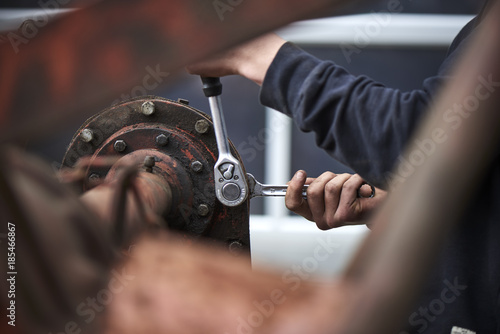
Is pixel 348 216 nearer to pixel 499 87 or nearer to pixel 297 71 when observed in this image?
pixel 297 71

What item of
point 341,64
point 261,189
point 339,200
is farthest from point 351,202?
point 341,64

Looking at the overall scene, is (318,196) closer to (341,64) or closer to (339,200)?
(339,200)

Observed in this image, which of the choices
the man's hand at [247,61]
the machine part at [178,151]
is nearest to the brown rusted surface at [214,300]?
the man's hand at [247,61]

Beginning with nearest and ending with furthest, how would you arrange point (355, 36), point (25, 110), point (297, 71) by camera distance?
point (25, 110)
point (297, 71)
point (355, 36)

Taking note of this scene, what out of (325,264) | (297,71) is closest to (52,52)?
(297,71)

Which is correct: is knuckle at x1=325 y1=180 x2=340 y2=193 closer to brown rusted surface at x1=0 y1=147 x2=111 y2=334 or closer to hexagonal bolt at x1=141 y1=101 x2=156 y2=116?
hexagonal bolt at x1=141 y1=101 x2=156 y2=116

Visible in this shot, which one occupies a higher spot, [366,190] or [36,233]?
[36,233]

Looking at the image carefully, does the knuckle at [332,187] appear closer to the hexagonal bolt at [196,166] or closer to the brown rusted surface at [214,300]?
the hexagonal bolt at [196,166]

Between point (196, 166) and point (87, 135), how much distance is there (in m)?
0.20

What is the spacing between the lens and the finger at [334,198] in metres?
1.02

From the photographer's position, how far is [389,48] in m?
2.75

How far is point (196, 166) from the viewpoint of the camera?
83cm

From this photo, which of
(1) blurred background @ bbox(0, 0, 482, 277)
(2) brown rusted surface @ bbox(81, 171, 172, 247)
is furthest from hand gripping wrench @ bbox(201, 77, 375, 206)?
(1) blurred background @ bbox(0, 0, 482, 277)

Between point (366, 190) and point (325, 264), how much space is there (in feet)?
5.74
